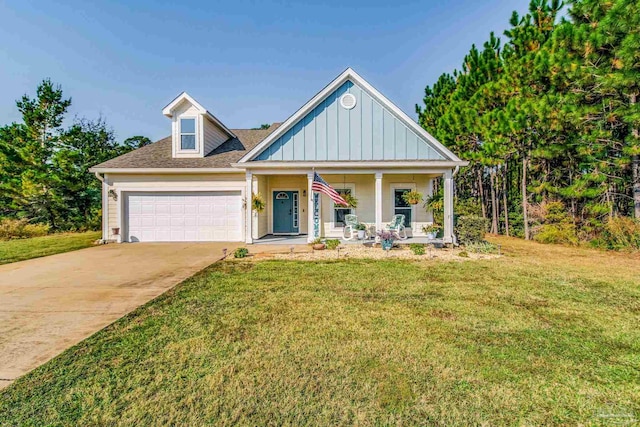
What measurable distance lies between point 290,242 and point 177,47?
1196 cm

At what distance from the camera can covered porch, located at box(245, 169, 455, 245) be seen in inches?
438

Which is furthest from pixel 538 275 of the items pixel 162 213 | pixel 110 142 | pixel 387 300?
pixel 110 142

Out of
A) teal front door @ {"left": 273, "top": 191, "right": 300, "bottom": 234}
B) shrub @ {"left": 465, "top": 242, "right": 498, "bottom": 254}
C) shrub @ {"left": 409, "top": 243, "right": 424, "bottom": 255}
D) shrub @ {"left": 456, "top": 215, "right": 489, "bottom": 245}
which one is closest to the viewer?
shrub @ {"left": 409, "top": 243, "right": 424, "bottom": 255}

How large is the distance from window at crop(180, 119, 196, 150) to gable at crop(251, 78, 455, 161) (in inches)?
166

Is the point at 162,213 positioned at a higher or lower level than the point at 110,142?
lower

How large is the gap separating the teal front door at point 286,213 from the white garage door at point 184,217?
187 centimetres

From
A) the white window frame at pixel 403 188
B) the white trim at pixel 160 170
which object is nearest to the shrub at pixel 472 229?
the white window frame at pixel 403 188

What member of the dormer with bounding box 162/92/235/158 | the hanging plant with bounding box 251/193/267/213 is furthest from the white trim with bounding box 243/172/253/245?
the dormer with bounding box 162/92/235/158

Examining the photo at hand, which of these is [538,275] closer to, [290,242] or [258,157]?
[290,242]

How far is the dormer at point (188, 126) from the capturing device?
42.6ft

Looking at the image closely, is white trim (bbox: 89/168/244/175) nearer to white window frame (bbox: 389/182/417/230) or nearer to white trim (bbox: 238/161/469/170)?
white trim (bbox: 238/161/469/170)

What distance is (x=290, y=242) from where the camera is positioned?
11625 millimetres

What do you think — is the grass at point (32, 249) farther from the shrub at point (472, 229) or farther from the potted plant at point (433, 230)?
the shrub at point (472, 229)

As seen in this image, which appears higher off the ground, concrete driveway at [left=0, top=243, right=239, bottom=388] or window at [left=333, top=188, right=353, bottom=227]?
window at [left=333, top=188, right=353, bottom=227]
